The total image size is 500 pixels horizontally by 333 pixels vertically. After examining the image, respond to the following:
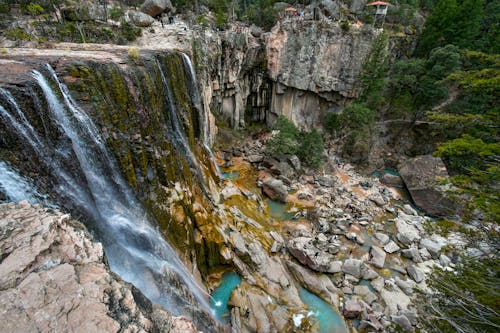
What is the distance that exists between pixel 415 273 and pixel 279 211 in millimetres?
7943

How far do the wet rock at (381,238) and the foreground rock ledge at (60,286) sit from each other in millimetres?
13497

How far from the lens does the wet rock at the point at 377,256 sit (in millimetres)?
11680

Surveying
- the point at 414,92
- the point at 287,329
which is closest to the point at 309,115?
the point at 414,92

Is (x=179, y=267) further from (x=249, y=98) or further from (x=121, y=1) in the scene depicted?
(x=121, y=1)

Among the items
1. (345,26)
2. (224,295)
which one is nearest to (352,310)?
(224,295)

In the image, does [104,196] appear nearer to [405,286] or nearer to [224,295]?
[224,295]

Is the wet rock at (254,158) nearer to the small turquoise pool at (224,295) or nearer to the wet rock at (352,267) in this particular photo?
the wet rock at (352,267)

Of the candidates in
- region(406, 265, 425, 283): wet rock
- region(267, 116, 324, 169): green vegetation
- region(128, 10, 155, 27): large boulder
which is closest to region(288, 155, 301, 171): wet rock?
region(267, 116, 324, 169): green vegetation

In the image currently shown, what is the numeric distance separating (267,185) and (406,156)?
1584 cm

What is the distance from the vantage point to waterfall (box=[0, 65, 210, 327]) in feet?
16.1

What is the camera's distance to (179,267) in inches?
296

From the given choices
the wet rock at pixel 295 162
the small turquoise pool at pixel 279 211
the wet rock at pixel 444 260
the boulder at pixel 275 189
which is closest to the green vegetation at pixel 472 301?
the wet rock at pixel 444 260

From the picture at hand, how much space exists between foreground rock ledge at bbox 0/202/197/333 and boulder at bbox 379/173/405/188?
21.0 meters

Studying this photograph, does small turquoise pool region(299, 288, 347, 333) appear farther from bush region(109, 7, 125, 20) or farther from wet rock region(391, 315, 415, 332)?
bush region(109, 7, 125, 20)
